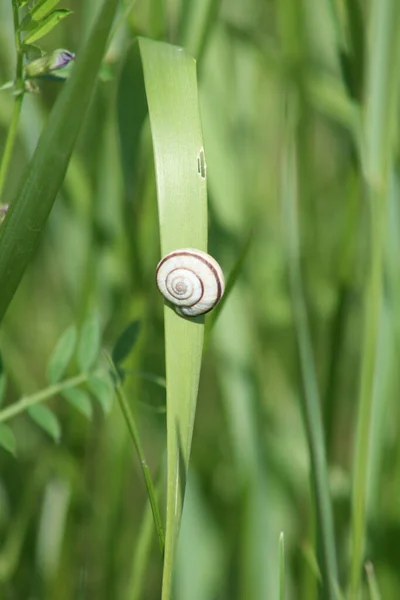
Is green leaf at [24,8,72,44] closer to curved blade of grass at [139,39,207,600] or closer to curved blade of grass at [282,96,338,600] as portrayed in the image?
curved blade of grass at [139,39,207,600]

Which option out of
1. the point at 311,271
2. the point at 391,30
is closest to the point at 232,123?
the point at 311,271

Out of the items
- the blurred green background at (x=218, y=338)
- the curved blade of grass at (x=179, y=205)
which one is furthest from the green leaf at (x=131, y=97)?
the curved blade of grass at (x=179, y=205)

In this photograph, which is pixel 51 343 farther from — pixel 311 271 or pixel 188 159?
pixel 188 159

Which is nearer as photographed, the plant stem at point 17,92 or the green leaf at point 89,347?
the plant stem at point 17,92

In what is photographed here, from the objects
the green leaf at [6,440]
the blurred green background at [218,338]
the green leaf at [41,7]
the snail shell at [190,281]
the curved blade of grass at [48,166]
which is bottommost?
the blurred green background at [218,338]

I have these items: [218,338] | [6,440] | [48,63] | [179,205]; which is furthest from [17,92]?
[218,338]

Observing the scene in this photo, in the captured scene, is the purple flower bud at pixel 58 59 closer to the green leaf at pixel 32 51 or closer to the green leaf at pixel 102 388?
the green leaf at pixel 32 51

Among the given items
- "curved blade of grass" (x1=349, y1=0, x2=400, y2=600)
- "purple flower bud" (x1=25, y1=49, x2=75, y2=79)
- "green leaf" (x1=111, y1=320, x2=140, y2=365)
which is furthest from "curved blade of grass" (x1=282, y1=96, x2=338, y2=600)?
"purple flower bud" (x1=25, y1=49, x2=75, y2=79)
